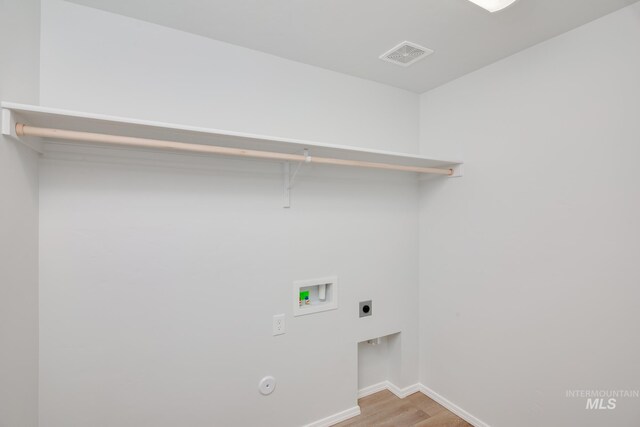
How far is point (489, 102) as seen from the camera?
1932mm

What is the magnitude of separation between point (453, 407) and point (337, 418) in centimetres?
84

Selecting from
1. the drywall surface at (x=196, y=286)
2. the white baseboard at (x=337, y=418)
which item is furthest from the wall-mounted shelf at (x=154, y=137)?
the white baseboard at (x=337, y=418)

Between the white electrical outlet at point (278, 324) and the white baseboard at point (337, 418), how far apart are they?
2.24 feet

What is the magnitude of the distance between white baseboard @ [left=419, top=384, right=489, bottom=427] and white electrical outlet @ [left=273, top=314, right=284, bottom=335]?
1.35 meters

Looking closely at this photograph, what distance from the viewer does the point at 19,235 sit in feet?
3.84

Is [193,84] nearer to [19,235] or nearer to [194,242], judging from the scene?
[194,242]

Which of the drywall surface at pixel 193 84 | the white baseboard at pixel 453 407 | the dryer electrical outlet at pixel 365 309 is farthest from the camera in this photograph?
the dryer electrical outlet at pixel 365 309

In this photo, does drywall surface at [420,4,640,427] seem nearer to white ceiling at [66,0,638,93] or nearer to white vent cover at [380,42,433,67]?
white ceiling at [66,0,638,93]

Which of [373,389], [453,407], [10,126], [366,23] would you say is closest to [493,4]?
[366,23]

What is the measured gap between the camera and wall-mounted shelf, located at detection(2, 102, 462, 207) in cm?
111

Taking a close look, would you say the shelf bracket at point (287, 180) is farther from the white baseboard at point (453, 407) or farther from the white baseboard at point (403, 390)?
the white baseboard at point (453, 407)

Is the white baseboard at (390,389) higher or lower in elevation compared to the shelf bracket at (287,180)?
lower

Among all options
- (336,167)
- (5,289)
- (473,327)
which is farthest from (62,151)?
(473,327)

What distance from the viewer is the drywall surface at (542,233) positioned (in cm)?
139
